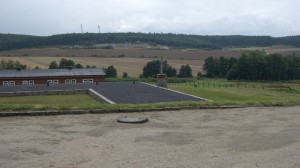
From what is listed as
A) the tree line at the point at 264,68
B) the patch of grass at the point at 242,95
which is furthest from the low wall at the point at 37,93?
the tree line at the point at 264,68

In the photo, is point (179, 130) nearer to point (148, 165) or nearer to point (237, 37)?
point (148, 165)


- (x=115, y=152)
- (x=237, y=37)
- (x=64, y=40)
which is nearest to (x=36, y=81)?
(x=115, y=152)

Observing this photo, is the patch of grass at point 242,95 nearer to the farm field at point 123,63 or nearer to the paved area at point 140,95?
the paved area at point 140,95

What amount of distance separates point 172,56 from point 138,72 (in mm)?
26342

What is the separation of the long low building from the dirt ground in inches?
1413

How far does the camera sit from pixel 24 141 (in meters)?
10.2

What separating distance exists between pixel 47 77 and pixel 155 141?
41.1m

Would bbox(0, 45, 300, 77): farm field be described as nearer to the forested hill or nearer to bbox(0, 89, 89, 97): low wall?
the forested hill

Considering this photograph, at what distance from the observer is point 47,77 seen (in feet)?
163

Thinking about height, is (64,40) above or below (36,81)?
above

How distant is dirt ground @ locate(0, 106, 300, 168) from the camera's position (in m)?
8.55

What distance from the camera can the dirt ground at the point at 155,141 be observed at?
8.55m

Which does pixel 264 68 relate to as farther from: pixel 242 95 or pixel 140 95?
pixel 140 95

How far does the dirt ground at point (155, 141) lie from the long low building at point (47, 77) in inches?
1413
